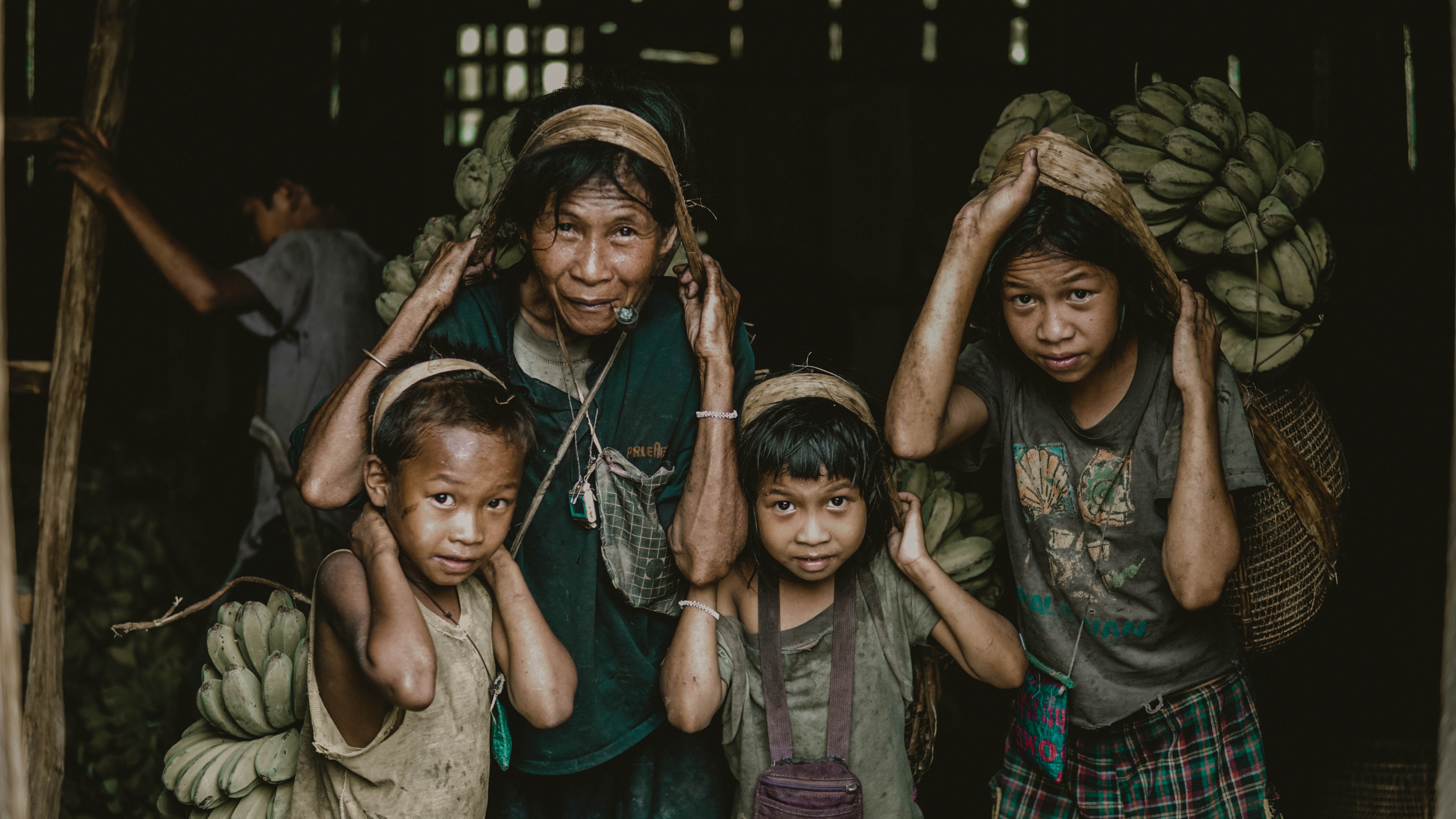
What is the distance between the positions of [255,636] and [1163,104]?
279 centimetres

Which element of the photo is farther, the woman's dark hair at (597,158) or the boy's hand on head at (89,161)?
the boy's hand on head at (89,161)

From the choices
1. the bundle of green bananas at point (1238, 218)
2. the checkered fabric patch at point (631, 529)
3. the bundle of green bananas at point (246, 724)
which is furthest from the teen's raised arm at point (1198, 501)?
the bundle of green bananas at point (246, 724)

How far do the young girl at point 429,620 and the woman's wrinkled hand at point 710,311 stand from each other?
45 cm

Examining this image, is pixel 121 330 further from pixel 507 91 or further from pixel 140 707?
pixel 507 91

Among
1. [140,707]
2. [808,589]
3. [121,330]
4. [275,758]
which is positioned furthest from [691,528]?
[121,330]

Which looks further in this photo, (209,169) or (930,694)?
(209,169)

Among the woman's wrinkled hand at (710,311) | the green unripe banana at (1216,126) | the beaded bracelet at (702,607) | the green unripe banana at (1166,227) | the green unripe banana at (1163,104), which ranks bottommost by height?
the beaded bracelet at (702,607)

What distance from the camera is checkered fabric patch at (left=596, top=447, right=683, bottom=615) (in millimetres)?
2469

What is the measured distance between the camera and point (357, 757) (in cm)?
220

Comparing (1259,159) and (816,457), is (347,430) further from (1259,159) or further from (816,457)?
(1259,159)

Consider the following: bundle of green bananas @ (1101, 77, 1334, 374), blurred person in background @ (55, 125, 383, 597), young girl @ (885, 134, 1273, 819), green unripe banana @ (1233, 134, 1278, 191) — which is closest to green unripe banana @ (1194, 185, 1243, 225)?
bundle of green bananas @ (1101, 77, 1334, 374)

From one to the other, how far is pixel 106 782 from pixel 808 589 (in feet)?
9.71

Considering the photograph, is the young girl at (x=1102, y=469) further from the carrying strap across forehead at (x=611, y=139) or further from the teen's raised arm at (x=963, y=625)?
the carrying strap across forehead at (x=611, y=139)

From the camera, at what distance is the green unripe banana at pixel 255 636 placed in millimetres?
2734
